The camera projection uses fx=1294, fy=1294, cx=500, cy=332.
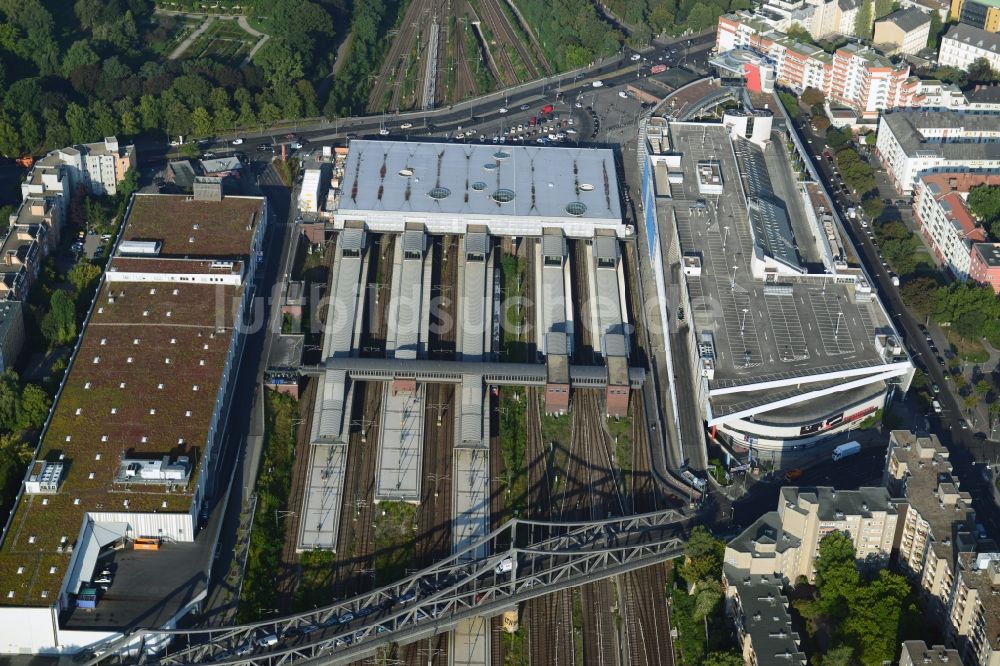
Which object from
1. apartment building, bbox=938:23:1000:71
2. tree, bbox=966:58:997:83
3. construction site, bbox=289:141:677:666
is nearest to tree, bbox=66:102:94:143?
construction site, bbox=289:141:677:666

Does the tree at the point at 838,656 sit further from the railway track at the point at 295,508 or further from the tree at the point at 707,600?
the railway track at the point at 295,508

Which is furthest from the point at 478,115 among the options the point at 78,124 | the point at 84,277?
the point at 84,277

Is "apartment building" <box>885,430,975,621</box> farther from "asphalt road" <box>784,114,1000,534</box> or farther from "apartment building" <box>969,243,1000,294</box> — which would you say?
"apartment building" <box>969,243,1000,294</box>

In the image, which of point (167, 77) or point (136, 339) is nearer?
point (136, 339)

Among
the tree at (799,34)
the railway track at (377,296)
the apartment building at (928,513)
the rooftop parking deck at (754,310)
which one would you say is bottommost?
the tree at (799,34)

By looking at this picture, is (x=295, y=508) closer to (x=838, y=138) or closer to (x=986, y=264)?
(x=986, y=264)

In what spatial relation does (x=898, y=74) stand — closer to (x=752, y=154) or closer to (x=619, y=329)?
(x=752, y=154)

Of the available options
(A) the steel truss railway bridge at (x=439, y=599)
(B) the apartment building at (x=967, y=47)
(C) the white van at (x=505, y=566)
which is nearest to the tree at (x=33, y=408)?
(A) the steel truss railway bridge at (x=439, y=599)

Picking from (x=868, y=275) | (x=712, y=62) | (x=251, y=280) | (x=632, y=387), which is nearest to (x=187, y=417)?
(x=251, y=280)
